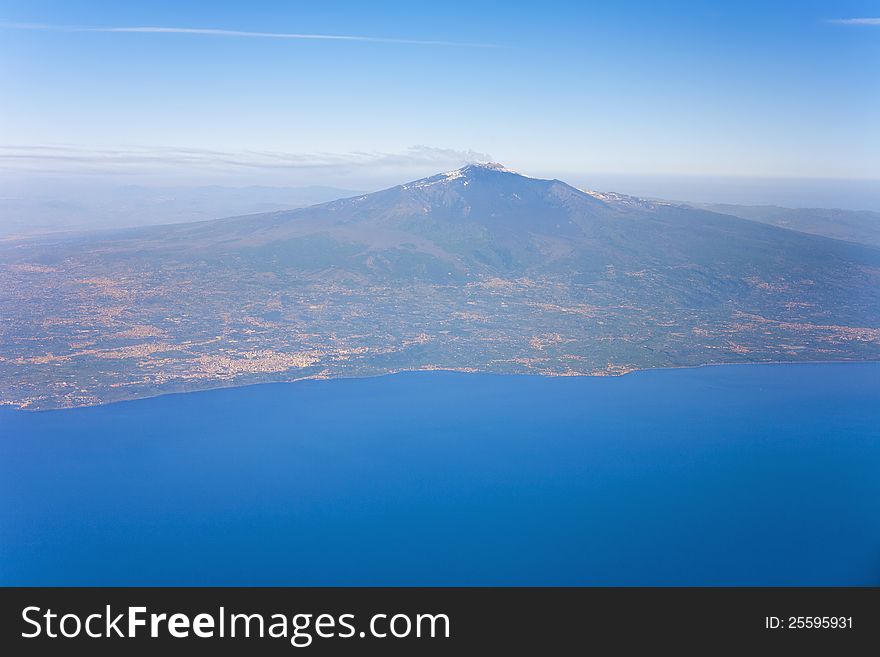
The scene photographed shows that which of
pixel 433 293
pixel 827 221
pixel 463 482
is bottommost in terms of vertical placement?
pixel 463 482

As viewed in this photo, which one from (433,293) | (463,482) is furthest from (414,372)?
(433,293)

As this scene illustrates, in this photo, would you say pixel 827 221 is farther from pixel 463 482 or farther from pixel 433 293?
pixel 463 482

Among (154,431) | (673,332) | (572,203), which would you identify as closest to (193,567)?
(154,431)

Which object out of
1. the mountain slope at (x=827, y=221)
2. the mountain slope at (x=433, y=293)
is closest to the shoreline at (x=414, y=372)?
the mountain slope at (x=433, y=293)

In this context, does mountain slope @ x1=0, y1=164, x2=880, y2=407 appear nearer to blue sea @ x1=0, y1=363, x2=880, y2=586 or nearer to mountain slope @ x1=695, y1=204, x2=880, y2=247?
blue sea @ x1=0, y1=363, x2=880, y2=586

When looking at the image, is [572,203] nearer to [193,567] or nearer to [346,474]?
[346,474]

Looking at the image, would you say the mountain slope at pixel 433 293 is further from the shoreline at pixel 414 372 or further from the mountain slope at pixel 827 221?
the mountain slope at pixel 827 221
